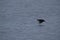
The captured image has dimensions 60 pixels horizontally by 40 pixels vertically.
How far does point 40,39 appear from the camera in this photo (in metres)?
2.71

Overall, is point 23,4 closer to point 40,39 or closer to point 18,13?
point 18,13

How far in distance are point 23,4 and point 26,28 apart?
0.59 metres

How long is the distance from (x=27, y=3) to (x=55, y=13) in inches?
28.3

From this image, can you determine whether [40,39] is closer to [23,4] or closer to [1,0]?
[23,4]

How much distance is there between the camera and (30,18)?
2.71 m

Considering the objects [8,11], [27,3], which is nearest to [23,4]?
[27,3]

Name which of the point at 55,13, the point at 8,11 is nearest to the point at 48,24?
the point at 55,13

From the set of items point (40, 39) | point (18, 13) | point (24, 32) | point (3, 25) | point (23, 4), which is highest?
point (23, 4)

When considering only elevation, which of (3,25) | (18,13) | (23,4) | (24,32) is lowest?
(24,32)

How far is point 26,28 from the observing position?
2713 mm

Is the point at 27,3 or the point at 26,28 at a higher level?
the point at 27,3

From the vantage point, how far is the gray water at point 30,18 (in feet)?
8.87

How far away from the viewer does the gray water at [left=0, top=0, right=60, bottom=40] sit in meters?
2.70

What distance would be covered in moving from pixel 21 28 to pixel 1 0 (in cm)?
83
